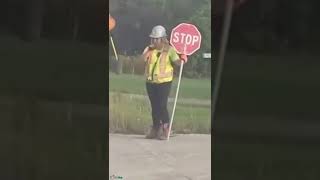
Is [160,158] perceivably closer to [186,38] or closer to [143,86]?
[143,86]

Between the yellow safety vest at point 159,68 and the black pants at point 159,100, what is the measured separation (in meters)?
0.04

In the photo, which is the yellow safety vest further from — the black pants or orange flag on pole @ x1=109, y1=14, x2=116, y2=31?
orange flag on pole @ x1=109, y1=14, x2=116, y2=31

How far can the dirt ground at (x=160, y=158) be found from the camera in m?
4.12

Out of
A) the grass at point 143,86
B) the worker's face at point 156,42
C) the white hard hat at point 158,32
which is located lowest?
the grass at point 143,86

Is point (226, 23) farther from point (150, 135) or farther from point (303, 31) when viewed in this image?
point (150, 135)

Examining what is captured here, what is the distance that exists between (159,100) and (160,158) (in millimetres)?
438

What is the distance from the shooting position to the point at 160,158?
4160mm
